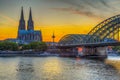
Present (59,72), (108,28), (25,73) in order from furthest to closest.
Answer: (108,28)
(59,72)
(25,73)

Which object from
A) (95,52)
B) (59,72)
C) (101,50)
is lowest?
(59,72)

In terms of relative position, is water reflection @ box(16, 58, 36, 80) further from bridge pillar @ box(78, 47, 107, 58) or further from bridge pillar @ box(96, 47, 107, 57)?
bridge pillar @ box(96, 47, 107, 57)

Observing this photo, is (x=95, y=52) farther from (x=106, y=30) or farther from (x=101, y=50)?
(x=106, y=30)

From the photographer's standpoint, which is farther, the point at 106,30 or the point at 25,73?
the point at 106,30

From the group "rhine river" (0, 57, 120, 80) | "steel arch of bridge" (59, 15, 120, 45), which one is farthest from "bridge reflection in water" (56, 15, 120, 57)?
"rhine river" (0, 57, 120, 80)

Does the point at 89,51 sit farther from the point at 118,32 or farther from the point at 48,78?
the point at 48,78

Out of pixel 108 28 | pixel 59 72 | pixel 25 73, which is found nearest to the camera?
pixel 25 73

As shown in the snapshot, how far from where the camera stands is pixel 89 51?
166 meters

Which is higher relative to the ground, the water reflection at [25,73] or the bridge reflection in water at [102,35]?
the bridge reflection in water at [102,35]

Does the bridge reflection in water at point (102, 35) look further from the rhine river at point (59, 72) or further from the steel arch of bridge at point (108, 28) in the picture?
the rhine river at point (59, 72)

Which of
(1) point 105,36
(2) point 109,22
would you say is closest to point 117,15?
(2) point 109,22

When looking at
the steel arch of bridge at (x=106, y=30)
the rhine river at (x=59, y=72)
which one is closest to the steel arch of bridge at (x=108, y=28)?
the steel arch of bridge at (x=106, y=30)

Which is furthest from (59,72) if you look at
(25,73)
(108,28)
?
(108,28)

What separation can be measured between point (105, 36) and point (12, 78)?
315 ft
